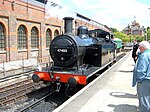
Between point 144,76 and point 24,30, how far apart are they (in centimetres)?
1700

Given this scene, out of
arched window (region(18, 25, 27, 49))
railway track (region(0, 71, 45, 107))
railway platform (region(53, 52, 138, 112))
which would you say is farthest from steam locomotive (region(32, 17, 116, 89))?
arched window (region(18, 25, 27, 49))

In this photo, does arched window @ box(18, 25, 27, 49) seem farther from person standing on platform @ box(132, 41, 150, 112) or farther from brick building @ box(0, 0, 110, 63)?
person standing on platform @ box(132, 41, 150, 112)

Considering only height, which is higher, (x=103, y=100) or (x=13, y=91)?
(x=103, y=100)

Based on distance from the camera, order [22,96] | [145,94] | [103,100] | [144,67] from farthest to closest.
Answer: [22,96] → [103,100] → [145,94] → [144,67]

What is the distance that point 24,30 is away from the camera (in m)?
20.1

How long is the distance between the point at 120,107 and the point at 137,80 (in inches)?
68.5

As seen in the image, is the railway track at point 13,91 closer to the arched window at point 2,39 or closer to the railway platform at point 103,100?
the railway platform at point 103,100

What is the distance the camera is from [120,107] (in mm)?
6066

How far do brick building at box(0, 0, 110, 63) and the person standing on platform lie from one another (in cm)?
1417

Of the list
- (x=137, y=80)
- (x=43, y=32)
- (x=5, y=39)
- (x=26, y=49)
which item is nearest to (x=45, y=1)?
(x=43, y=32)

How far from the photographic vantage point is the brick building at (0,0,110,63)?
17.4 m

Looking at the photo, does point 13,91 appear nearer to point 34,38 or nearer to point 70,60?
point 70,60

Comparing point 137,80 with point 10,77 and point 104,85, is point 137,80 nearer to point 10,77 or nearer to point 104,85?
point 104,85

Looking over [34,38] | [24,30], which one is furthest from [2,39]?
[34,38]
